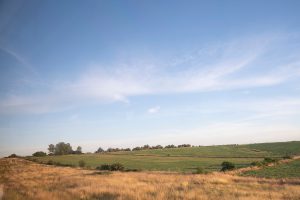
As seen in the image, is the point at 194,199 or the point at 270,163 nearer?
the point at 194,199

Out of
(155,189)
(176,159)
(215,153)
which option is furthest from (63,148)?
(155,189)

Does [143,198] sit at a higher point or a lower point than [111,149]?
lower

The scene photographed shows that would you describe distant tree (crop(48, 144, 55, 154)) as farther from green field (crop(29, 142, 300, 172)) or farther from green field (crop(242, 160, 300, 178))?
green field (crop(242, 160, 300, 178))

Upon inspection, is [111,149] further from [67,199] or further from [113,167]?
[67,199]

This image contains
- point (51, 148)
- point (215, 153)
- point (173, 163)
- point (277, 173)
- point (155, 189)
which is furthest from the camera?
point (51, 148)

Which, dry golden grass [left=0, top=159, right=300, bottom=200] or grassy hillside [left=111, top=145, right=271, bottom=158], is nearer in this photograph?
dry golden grass [left=0, top=159, right=300, bottom=200]

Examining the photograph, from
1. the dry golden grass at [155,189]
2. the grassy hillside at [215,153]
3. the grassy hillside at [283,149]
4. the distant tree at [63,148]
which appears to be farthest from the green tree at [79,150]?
the dry golden grass at [155,189]

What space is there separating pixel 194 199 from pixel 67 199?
21.1 feet

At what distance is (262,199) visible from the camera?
15625 millimetres

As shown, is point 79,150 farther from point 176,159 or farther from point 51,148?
point 176,159

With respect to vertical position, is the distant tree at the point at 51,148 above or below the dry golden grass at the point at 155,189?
above

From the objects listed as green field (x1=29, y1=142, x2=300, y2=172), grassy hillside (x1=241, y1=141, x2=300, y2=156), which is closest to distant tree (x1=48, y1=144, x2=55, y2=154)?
green field (x1=29, y1=142, x2=300, y2=172)

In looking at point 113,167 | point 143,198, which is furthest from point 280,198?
point 113,167

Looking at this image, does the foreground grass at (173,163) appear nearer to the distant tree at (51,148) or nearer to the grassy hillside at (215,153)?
the grassy hillside at (215,153)
